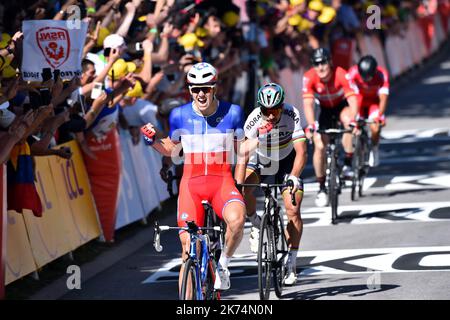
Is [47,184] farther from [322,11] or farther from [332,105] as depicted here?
[322,11]

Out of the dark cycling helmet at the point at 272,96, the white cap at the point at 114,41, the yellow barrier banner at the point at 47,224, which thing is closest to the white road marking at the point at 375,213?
the white cap at the point at 114,41

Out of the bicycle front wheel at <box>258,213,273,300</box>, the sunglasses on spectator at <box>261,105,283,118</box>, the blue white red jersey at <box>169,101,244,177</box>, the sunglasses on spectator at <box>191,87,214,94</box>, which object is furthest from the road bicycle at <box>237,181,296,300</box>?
the sunglasses on spectator at <box>191,87,214,94</box>

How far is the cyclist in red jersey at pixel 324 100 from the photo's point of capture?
16.4 metres

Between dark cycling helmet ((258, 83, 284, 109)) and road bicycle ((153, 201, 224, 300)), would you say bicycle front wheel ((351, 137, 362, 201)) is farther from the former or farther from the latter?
road bicycle ((153, 201, 224, 300))

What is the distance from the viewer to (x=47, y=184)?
13.9m

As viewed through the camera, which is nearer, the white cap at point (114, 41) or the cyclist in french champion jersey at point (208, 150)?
the cyclist in french champion jersey at point (208, 150)

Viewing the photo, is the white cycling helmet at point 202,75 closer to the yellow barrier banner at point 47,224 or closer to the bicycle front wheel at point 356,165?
the yellow barrier banner at point 47,224

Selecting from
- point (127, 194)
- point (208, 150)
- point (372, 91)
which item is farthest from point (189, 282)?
point (372, 91)

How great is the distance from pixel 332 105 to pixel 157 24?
2.72 m

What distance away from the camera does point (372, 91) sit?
1852 cm

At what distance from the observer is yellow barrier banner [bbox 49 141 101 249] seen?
1431cm

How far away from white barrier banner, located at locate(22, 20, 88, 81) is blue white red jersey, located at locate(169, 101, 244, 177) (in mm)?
2457

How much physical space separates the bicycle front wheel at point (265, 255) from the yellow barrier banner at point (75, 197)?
3.25 m
